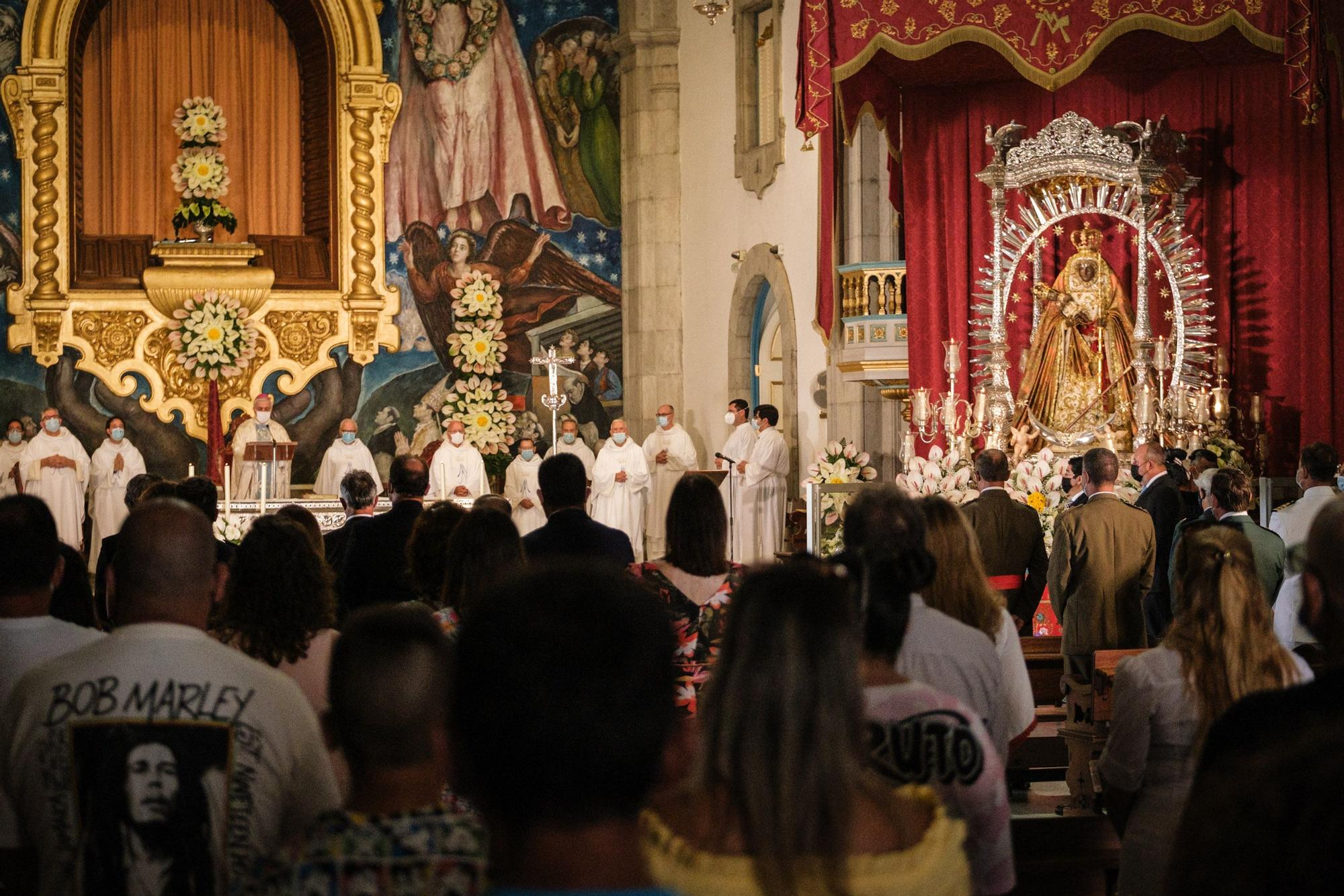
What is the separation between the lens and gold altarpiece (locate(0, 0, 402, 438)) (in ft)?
59.0

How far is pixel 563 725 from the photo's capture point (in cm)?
157

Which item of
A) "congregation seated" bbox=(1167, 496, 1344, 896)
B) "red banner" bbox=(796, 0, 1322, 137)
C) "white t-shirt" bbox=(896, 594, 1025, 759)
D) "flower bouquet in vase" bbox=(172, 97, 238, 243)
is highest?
"flower bouquet in vase" bbox=(172, 97, 238, 243)

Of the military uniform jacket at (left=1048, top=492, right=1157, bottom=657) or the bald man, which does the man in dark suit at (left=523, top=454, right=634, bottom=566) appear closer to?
the military uniform jacket at (left=1048, top=492, right=1157, bottom=657)

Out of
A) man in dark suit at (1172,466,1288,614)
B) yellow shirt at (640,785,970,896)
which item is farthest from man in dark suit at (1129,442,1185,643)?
yellow shirt at (640,785,970,896)

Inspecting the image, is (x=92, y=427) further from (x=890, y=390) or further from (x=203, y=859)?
(x=203, y=859)

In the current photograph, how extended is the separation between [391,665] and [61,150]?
17.5m

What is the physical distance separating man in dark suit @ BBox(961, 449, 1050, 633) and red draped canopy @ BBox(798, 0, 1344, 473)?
359 centimetres

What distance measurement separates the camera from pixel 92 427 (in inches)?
711

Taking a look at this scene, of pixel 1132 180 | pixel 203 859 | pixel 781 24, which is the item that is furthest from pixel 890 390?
pixel 203 859

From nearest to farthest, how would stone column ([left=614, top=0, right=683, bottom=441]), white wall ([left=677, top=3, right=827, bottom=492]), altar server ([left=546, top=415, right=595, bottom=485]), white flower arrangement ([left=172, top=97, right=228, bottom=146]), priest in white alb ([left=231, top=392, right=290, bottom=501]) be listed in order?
white wall ([left=677, top=3, right=827, bottom=492]) → priest in white alb ([left=231, top=392, right=290, bottom=501]) → altar server ([left=546, top=415, right=595, bottom=485]) → white flower arrangement ([left=172, top=97, right=228, bottom=146]) → stone column ([left=614, top=0, right=683, bottom=441])

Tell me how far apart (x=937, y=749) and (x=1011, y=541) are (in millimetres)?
4271

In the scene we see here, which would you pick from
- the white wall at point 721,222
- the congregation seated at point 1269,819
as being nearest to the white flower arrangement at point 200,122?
the white wall at point 721,222

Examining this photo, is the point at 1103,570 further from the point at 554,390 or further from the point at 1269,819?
the point at 554,390

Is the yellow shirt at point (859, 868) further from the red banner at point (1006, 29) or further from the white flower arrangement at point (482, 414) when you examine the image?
the white flower arrangement at point (482, 414)
